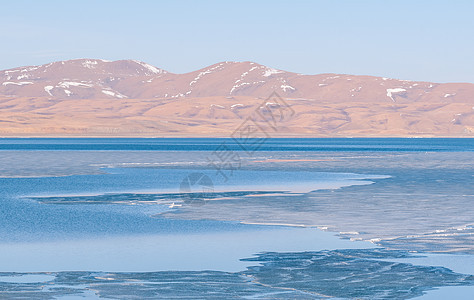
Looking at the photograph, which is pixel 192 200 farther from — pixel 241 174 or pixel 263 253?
pixel 241 174

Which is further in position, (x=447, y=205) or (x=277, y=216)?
(x=447, y=205)

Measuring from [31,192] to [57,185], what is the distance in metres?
5.32

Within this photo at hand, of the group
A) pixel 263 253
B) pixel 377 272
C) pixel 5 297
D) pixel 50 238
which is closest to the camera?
pixel 5 297

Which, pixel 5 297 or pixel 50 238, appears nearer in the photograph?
pixel 5 297

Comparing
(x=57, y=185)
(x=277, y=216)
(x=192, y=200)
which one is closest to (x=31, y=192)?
(x=57, y=185)

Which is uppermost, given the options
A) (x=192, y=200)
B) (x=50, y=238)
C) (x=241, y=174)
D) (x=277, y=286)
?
(x=241, y=174)

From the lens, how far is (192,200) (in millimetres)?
38406

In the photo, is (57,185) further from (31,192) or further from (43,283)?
(43,283)

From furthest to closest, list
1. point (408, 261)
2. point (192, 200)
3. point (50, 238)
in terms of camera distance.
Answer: point (192, 200) < point (50, 238) < point (408, 261)

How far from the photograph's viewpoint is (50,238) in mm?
24953

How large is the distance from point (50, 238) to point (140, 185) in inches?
929

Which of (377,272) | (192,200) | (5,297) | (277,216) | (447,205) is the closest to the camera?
(5,297)

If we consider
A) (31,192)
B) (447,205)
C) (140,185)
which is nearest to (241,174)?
(140,185)

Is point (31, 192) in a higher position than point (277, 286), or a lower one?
higher
